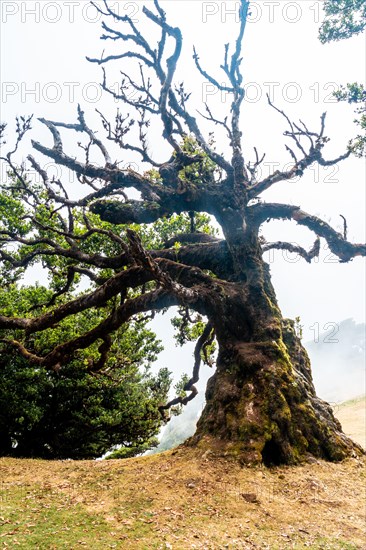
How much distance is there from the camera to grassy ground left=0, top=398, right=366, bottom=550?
5762 mm

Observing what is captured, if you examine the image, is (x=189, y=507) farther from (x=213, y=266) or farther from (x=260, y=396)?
(x=213, y=266)

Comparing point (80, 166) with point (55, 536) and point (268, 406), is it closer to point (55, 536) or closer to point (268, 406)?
point (268, 406)

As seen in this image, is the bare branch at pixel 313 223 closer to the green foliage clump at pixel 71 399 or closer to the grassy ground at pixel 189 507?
the grassy ground at pixel 189 507

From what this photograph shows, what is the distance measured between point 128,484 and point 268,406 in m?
4.06

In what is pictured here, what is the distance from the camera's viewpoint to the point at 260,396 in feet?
31.6

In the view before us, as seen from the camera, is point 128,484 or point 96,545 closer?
point 96,545

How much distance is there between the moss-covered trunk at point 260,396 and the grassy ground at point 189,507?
58 centimetres

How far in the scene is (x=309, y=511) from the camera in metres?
6.75

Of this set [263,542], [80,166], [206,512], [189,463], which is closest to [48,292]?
[80,166]

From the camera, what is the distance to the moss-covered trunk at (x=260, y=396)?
8852 millimetres

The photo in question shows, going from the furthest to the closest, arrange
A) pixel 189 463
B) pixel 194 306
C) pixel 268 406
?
pixel 194 306 < pixel 268 406 < pixel 189 463

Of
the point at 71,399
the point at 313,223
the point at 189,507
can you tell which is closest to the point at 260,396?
the point at 189,507

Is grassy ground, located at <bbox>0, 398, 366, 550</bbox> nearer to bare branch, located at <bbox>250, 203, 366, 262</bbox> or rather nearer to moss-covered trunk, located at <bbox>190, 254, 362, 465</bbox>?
moss-covered trunk, located at <bbox>190, 254, 362, 465</bbox>

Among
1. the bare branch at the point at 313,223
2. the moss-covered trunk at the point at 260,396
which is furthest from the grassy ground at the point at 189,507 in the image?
the bare branch at the point at 313,223
